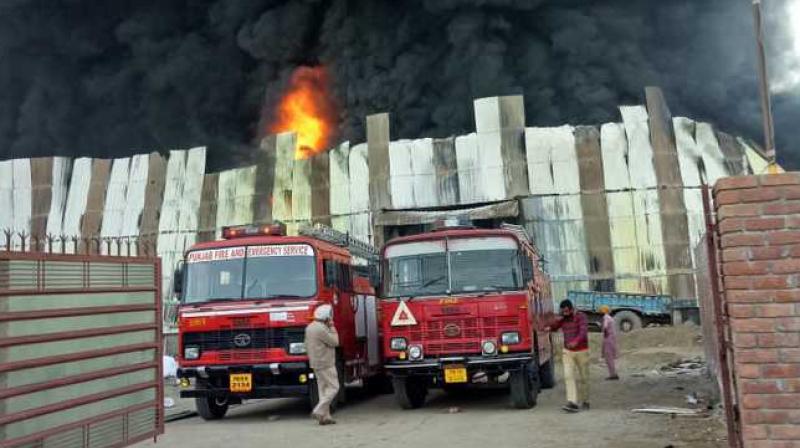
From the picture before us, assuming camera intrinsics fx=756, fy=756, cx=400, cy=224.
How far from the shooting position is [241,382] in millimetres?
9781

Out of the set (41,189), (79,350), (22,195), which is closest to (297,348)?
(79,350)

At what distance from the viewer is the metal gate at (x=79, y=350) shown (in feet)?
14.3

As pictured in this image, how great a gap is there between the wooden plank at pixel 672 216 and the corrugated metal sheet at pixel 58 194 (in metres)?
19.7

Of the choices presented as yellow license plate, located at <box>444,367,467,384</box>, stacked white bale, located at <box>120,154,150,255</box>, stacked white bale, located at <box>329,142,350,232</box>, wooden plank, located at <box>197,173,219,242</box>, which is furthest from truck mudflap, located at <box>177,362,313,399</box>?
stacked white bale, located at <box>120,154,150,255</box>

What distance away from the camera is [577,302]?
21953mm

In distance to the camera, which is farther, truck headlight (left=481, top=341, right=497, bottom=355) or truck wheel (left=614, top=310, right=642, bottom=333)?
truck wheel (left=614, top=310, right=642, bottom=333)

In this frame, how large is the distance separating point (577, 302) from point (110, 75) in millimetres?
28765

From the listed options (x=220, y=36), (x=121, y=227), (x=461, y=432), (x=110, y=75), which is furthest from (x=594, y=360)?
(x=110, y=75)

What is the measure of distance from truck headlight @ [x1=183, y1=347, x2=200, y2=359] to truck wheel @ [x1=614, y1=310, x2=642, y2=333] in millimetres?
14550

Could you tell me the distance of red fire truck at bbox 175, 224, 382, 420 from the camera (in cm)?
982

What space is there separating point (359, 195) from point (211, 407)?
46.1 ft

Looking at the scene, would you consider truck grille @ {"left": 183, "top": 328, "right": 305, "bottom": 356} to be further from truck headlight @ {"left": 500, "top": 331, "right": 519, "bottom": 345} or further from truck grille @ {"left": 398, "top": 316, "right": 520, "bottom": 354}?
truck headlight @ {"left": 500, "top": 331, "right": 519, "bottom": 345}

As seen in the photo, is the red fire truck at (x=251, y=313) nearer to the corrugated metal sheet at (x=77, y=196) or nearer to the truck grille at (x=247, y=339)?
the truck grille at (x=247, y=339)

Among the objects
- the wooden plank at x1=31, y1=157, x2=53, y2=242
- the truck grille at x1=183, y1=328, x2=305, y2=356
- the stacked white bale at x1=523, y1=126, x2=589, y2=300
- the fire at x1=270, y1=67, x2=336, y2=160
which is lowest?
the truck grille at x1=183, y1=328, x2=305, y2=356
